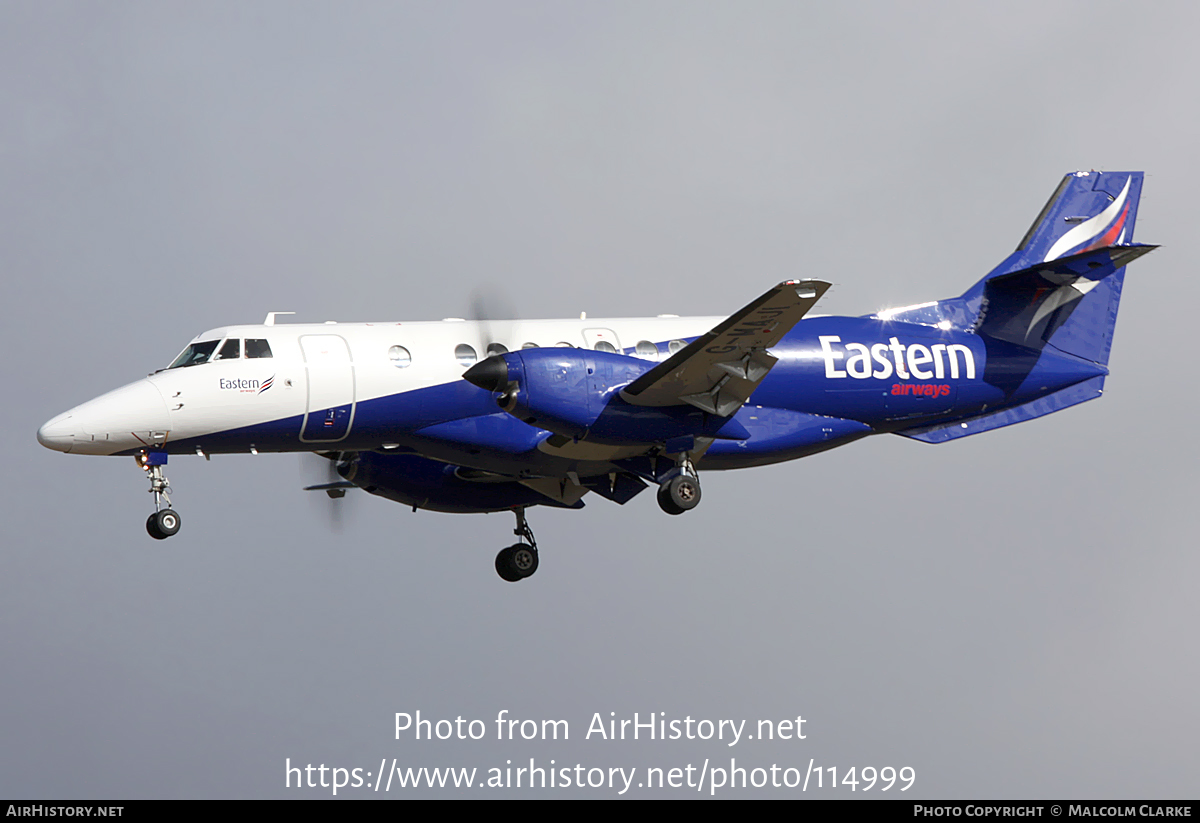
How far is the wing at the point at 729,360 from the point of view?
19.4 m

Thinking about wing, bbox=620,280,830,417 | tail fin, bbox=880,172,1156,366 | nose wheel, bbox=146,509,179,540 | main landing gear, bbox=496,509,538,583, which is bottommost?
main landing gear, bbox=496,509,538,583

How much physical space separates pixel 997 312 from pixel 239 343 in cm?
1191

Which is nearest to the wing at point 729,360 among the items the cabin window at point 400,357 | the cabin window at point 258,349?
the cabin window at point 400,357

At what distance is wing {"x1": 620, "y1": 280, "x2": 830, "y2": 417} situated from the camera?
19.4 meters

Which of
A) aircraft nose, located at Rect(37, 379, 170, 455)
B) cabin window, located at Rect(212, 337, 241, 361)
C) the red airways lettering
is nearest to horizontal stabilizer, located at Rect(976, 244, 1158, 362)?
the red airways lettering

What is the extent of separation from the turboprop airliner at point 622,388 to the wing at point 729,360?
0.11ft

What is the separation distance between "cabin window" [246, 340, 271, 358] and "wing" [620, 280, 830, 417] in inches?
191

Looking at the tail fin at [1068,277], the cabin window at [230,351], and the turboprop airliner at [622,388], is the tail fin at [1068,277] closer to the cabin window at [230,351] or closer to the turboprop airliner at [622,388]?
the turboprop airliner at [622,388]

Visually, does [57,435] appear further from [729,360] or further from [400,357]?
[729,360]

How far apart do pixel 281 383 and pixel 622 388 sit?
180 inches

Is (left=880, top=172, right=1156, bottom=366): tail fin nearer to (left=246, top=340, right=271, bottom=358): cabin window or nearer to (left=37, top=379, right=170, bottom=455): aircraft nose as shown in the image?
(left=246, top=340, right=271, bottom=358): cabin window

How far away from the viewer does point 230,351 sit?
20.5 metres

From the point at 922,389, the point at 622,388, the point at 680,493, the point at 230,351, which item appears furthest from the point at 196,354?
the point at 922,389

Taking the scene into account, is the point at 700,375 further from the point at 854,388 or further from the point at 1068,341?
the point at 1068,341
